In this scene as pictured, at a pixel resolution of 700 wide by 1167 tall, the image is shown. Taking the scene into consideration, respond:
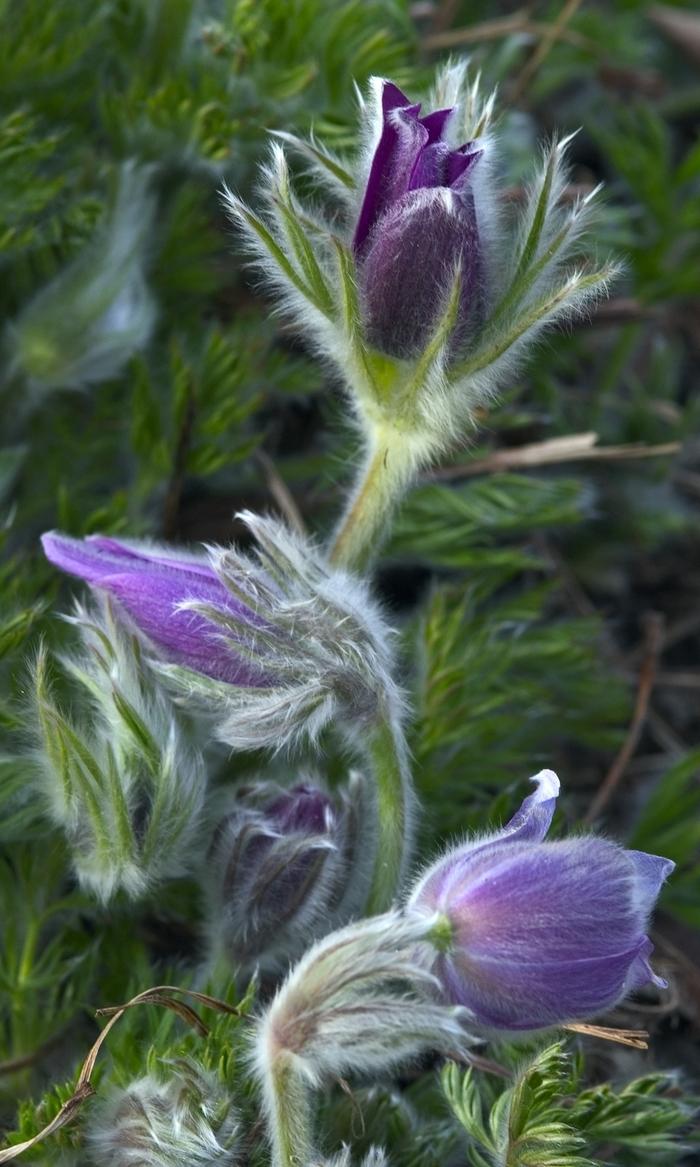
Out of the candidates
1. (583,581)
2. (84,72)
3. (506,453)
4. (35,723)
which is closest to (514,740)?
(506,453)

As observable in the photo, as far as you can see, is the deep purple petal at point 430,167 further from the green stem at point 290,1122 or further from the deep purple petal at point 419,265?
the green stem at point 290,1122

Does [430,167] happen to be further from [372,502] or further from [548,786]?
[548,786]

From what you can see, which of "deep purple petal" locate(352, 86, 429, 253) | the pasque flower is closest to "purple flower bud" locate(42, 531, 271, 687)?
the pasque flower

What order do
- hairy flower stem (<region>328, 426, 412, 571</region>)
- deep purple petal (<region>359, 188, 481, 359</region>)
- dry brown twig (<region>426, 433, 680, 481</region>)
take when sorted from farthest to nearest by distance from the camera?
dry brown twig (<region>426, 433, 680, 481</region>) → hairy flower stem (<region>328, 426, 412, 571</region>) → deep purple petal (<region>359, 188, 481, 359</region>)

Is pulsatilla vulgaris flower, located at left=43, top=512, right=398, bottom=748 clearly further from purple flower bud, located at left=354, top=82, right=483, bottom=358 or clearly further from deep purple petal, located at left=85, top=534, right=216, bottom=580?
purple flower bud, located at left=354, top=82, right=483, bottom=358

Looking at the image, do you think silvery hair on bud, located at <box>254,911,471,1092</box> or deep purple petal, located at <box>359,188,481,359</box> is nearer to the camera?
silvery hair on bud, located at <box>254,911,471,1092</box>
